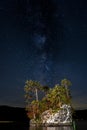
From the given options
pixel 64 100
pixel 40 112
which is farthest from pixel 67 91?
pixel 40 112

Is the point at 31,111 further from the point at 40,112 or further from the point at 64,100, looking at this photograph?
the point at 64,100

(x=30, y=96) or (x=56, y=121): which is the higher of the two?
(x=30, y=96)

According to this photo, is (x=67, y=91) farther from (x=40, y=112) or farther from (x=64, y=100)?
(x=40, y=112)

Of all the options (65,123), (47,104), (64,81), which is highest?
(64,81)

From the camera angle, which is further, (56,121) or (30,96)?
(30,96)

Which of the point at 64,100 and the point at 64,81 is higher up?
the point at 64,81

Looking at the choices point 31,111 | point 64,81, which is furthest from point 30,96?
point 64,81

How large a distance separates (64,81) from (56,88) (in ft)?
15.7

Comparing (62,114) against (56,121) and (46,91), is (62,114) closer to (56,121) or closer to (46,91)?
(56,121)

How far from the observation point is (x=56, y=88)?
139625 mm

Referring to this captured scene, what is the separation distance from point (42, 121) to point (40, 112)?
16.6ft

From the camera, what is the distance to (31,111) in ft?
467

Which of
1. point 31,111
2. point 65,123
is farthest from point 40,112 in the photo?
point 65,123

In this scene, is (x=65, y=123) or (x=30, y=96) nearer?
(x=65, y=123)
